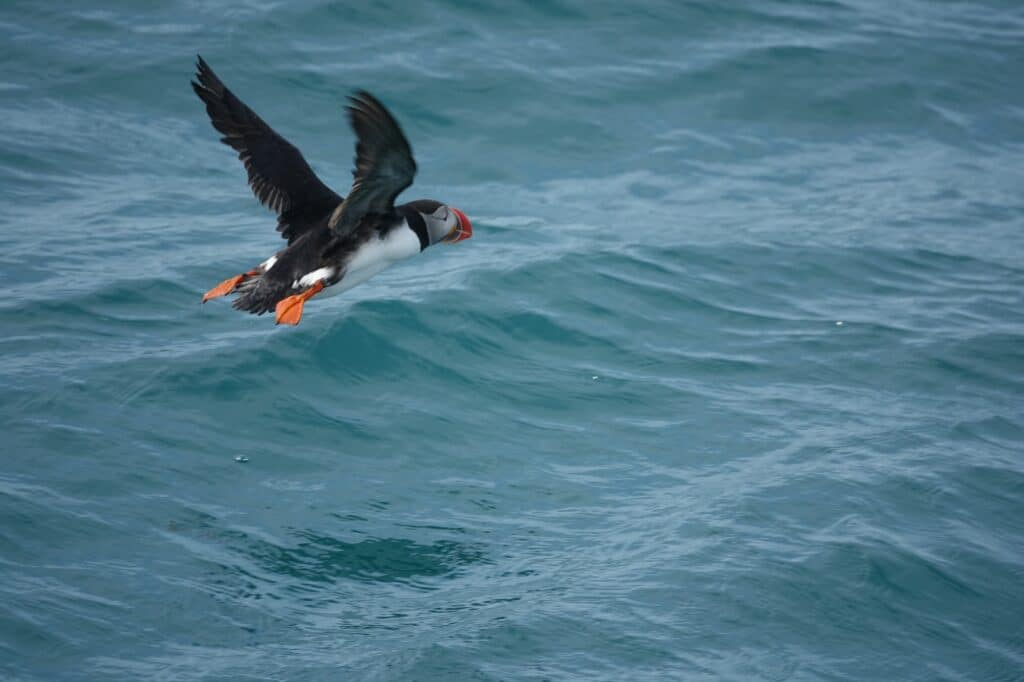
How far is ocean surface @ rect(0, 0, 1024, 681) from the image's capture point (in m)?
6.96

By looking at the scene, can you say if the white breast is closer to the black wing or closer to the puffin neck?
the puffin neck

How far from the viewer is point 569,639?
6.80 m

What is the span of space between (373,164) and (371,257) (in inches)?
34.9

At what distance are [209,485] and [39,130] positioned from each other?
5611 mm

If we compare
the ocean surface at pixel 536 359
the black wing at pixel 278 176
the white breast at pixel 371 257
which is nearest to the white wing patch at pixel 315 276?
the white breast at pixel 371 257

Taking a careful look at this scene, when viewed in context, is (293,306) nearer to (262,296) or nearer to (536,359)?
(262,296)

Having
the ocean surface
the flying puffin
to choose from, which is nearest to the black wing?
the flying puffin

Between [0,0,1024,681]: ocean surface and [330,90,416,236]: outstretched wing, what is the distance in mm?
1740

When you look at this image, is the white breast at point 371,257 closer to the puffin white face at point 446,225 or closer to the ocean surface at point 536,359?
the puffin white face at point 446,225

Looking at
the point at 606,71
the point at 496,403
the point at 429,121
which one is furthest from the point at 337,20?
the point at 496,403

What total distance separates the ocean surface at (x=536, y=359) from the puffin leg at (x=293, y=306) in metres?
1.22

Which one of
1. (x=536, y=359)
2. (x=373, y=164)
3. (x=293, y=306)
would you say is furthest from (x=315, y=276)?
(x=536, y=359)

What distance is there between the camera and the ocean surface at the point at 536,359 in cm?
696

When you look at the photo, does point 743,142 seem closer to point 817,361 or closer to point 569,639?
point 817,361
